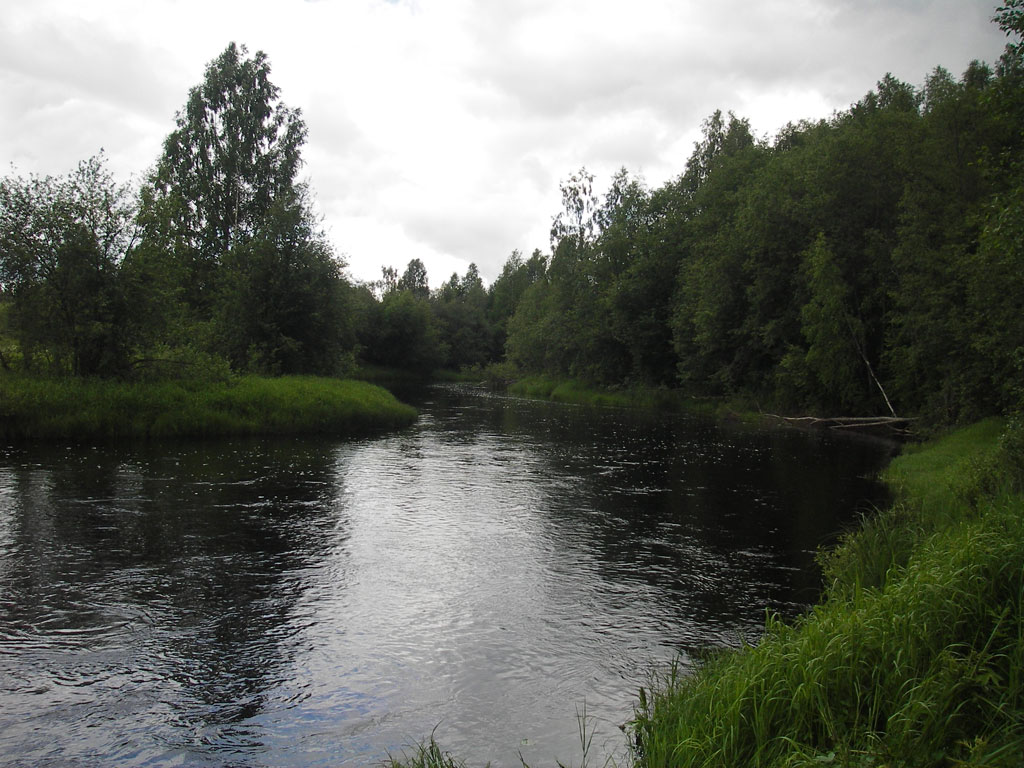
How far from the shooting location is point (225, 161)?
157 feet

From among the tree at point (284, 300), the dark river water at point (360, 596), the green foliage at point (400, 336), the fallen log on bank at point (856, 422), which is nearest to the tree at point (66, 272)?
the dark river water at point (360, 596)

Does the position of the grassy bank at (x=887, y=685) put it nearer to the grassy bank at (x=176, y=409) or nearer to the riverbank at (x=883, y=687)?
the riverbank at (x=883, y=687)

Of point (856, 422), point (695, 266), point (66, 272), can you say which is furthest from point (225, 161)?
point (856, 422)

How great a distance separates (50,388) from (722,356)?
38136 mm

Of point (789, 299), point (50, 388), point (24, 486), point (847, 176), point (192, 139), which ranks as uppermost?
point (192, 139)

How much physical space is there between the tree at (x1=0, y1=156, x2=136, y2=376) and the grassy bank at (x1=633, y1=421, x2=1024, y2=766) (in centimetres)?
2565

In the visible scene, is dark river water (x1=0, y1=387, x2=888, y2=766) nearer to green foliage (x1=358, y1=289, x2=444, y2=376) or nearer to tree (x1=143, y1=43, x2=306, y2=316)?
tree (x1=143, y1=43, x2=306, y2=316)

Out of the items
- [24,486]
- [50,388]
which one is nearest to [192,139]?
[50,388]

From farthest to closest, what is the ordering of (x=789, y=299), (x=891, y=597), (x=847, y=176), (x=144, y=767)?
(x=789, y=299) → (x=847, y=176) → (x=891, y=597) → (x=144, y=767)

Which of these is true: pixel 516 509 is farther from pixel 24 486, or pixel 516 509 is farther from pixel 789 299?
pixel 789 299

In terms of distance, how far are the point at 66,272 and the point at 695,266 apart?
37694mm

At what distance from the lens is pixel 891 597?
650 cm

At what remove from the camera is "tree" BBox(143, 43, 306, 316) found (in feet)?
156

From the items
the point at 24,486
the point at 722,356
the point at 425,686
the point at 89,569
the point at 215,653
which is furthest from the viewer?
the point at 722,356
